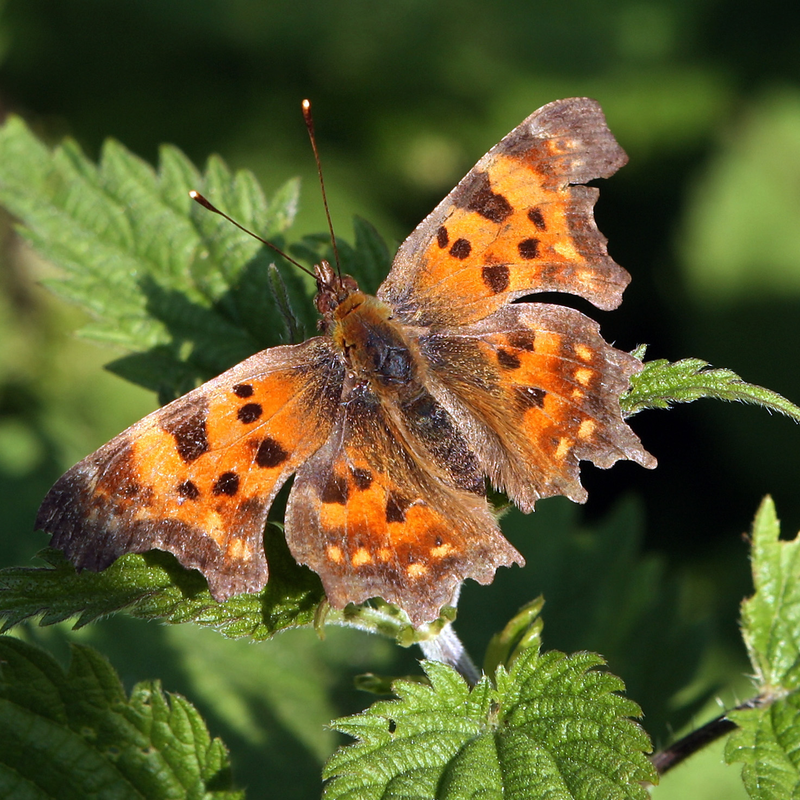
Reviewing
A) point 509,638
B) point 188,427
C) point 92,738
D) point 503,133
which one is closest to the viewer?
point 188,427

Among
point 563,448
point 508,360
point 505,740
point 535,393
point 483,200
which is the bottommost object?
point 505,740

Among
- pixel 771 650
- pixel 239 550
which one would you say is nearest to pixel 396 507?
pixel 239 550

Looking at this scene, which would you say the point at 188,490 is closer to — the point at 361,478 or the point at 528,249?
the point at 361,478

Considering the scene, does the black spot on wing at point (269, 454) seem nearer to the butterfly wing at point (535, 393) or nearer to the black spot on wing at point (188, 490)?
the black spot on wing at point (188, 490)

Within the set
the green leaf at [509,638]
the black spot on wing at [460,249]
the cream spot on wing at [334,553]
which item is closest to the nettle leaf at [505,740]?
the green leaf at [509,638]

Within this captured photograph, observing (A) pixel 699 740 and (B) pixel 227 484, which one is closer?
(B) pixel 227 484

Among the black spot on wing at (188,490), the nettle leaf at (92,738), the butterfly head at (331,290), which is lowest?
the nettle leaf at (92,738)

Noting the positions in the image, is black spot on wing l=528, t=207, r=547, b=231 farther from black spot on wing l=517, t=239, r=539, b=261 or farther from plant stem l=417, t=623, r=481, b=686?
plant stem l=417, t=623, r=481, b=686

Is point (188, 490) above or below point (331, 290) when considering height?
below
